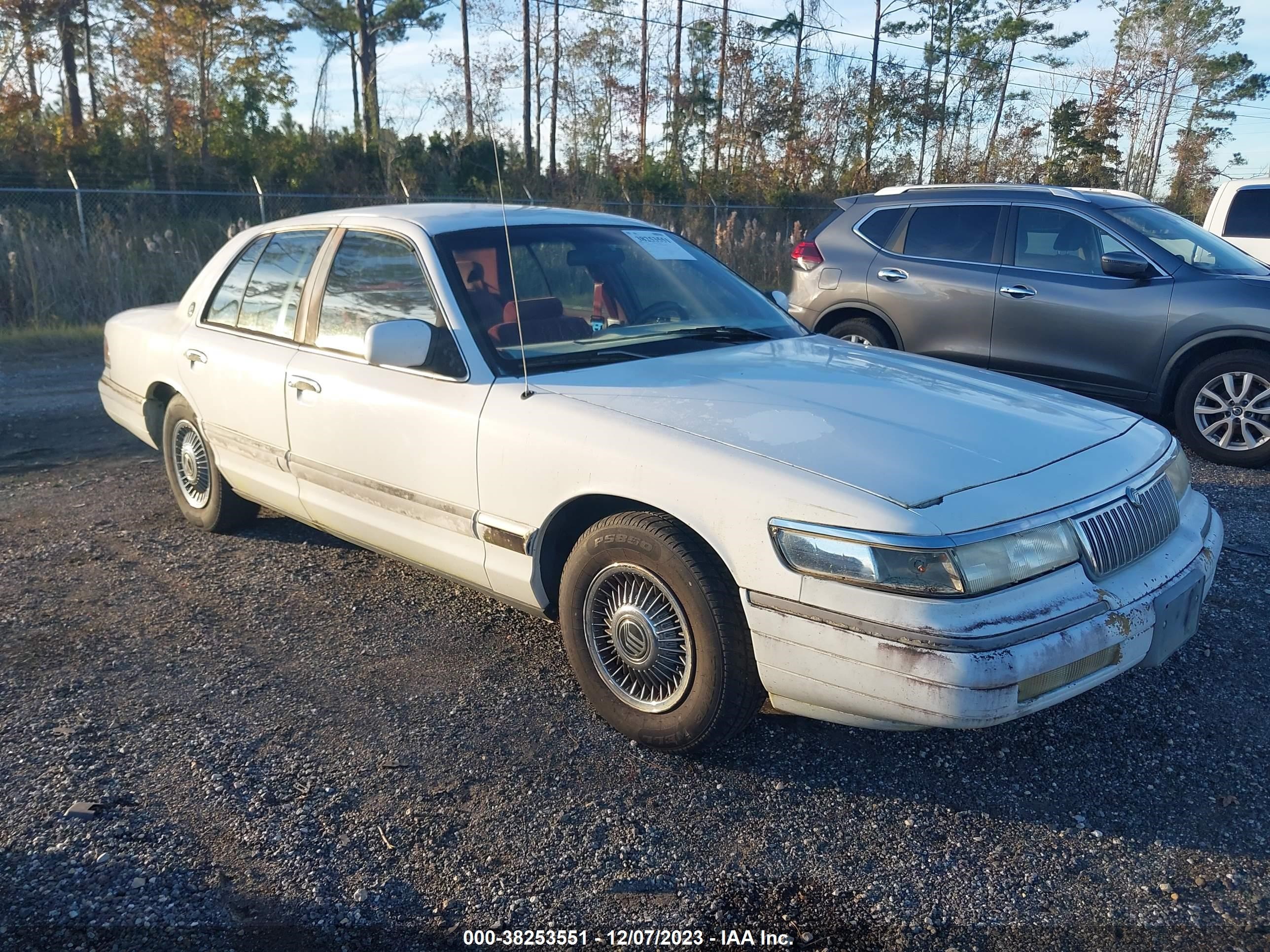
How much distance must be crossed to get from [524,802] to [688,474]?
1.06 m

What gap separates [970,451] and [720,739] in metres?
1.11

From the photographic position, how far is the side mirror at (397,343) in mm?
3541

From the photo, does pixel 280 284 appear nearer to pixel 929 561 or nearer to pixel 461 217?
pixel 461 217

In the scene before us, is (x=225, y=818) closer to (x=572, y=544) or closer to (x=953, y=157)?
(x=572, y=544)

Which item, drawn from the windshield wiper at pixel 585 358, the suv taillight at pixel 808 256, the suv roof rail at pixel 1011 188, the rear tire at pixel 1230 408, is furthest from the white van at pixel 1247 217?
the windshield wiper at pixel 585 358

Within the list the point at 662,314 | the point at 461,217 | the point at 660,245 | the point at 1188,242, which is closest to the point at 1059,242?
the point at 1188,242

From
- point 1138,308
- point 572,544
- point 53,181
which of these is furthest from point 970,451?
point 53,181

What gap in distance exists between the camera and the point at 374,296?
164 inches

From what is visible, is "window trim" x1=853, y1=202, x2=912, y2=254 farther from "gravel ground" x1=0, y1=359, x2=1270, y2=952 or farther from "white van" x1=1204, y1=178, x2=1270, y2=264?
"gravel ground" x1=0, y1=359, x2=1270, y2=952

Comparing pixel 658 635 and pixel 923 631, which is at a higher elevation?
pixel 923 631

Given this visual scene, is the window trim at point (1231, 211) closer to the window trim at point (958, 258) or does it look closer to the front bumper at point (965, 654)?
the window trim at point (958, 258)

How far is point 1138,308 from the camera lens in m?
6.81

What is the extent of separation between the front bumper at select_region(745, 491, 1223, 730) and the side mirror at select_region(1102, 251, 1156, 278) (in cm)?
452

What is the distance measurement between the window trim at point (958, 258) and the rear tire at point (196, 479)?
16.9ft
